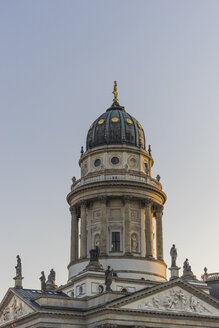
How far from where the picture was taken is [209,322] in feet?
184

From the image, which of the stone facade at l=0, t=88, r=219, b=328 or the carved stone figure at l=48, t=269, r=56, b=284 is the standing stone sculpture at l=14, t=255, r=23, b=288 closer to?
the stone facade at l=0, t=88, r=219, b=328

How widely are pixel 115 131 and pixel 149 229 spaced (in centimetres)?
1169

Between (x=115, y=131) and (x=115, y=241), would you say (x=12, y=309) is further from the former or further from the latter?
(x=115, y=131)

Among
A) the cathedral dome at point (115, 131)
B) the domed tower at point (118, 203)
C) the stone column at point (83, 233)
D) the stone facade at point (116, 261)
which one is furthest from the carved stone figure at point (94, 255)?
the cathedral dome at point (115, 131)

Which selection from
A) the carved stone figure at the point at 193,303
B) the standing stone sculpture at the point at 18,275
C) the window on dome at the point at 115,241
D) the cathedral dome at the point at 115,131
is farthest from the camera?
the cathedral dome at the point at 115,131

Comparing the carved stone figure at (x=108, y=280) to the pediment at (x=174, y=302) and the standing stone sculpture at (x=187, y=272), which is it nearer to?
the pediment at (x=174, y=302)

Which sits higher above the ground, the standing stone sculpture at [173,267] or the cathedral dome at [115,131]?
the cathedral dome at [115,131]

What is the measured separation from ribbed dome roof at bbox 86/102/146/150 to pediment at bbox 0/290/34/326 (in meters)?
19.5

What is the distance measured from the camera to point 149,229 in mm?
65312

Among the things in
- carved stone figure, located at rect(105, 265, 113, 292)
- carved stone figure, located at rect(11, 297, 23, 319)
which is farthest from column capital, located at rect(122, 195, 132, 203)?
carved stone figure, located at rect(11, 297, 23, 319)

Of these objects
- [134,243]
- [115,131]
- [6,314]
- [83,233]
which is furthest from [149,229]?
[6,314]

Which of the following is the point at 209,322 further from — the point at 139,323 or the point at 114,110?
the point at 114,110

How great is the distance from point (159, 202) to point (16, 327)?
21.0 metres

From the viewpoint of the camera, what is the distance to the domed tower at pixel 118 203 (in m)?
63.4
